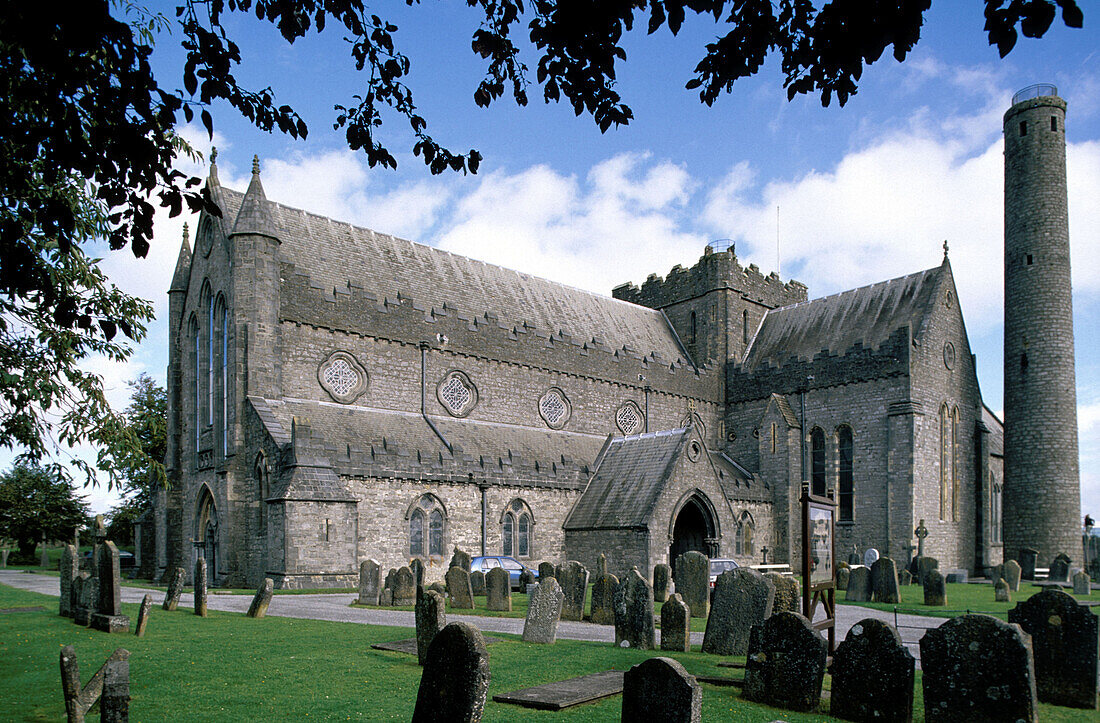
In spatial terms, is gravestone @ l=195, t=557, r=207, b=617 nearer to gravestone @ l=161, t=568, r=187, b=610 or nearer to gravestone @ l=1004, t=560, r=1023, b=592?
gravestone @ l=161, t=568, r=187, b=610

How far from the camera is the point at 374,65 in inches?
251

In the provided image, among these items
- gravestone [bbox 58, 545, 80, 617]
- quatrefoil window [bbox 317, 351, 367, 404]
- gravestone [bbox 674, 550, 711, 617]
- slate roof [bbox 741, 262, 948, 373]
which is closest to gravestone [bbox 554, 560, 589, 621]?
gravestone [bbox 674, 550, 711, 617]

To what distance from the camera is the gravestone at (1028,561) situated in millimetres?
29062

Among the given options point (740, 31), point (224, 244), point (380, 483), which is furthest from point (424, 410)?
point (740, 31)

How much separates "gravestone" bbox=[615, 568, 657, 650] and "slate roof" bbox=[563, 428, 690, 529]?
11963mm

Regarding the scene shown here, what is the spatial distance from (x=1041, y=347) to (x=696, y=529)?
1473cm

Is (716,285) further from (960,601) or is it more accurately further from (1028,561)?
(960,601)

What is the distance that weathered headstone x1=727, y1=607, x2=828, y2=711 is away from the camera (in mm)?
7535

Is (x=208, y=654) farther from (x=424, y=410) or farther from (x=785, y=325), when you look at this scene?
(x=785, y=325)

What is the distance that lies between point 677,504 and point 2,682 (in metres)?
18.4

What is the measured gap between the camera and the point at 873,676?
23.5 ft

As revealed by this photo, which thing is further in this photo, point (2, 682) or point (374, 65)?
point (2, 682)

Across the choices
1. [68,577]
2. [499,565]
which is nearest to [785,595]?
[68,577]

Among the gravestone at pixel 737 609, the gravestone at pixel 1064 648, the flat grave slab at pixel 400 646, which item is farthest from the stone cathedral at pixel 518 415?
the gravestone at pixel 1064 648
